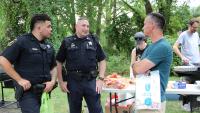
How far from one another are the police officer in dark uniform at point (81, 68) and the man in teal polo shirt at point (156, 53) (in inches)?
53.0

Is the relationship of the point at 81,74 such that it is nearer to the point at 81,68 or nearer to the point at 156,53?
the point at 81,68

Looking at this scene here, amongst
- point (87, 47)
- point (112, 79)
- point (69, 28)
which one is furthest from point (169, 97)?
point (69, 28)

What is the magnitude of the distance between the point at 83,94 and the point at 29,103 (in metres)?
1.06

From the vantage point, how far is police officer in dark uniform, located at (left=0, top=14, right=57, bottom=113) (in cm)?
466

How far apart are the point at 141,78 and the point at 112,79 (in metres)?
1.64

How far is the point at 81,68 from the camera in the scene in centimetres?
548

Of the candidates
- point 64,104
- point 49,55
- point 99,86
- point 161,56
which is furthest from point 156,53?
point 64,104

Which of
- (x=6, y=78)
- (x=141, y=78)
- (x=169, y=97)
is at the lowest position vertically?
(x=169, y=97)

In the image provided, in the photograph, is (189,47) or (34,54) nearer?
(34,54)

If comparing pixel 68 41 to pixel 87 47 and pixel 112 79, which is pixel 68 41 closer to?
pixel 87 47

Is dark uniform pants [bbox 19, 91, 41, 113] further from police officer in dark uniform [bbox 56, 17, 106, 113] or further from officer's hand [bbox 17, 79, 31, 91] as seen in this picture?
police officer in dark uniform [bbox 56, 17, 106, 113]

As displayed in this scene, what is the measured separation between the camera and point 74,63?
216 inches

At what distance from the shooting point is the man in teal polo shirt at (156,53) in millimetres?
4102

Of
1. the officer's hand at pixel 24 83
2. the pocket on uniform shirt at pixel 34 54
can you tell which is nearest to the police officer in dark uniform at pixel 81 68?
the pocket on uniform shirt at pixel 34 54
